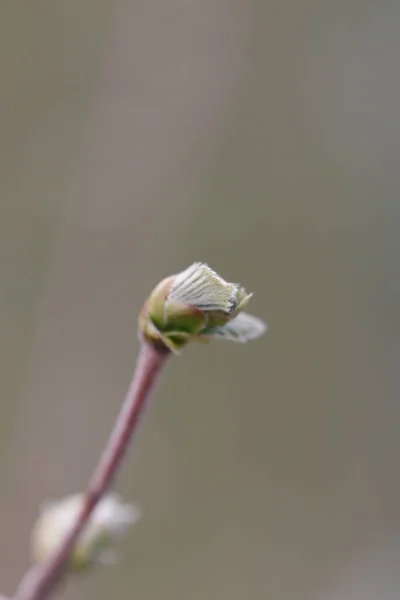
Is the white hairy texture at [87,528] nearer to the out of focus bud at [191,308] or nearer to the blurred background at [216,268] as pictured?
the out of focus bud at [191,308]

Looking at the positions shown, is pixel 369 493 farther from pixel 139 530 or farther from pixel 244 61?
pixel 244 61

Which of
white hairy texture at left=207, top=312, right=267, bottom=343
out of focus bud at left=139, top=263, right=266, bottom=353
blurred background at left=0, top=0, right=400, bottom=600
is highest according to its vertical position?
out of focus bud at left=139, top=263, right=266, bottom=353

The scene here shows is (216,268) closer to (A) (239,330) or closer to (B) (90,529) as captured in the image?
(B) (90,529)

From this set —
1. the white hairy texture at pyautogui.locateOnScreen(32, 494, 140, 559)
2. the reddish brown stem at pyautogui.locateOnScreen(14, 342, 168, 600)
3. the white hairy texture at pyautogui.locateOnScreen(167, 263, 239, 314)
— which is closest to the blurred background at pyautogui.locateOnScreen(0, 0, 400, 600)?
the white hairy texture at pyautogui.locateOnScreen(32, 494, 140, 559)

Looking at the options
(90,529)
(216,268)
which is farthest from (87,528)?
(216,268)

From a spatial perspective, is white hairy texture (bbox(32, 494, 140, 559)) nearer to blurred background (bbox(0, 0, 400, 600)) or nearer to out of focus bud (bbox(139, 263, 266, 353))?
out of focus bud (bbox(139, 263, 266, 353))

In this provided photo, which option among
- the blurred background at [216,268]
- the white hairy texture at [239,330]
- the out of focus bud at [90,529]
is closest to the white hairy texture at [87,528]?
the out of focus bud at [90,529]
